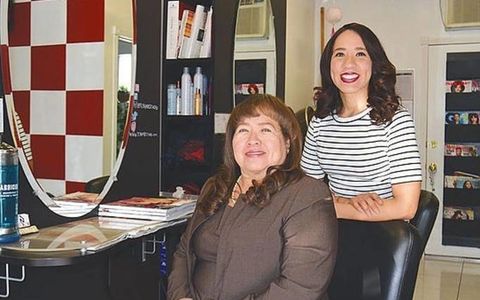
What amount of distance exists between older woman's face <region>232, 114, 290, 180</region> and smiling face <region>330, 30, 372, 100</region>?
0.97ft

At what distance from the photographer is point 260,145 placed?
1.65m

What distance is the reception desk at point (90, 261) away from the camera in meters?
1.45

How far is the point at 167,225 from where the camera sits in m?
1.90

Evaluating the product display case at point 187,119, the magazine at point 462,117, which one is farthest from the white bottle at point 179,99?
the magazine at point 462,117

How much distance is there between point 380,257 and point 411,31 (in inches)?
164

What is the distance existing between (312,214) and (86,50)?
104cm

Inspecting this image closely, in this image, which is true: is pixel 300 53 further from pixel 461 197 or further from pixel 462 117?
pixel 461 197

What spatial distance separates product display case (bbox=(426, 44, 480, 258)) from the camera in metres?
5.21

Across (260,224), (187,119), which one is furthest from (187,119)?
(260,224)

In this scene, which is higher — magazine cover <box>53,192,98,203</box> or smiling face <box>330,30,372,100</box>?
smiling face <box>330,30,372,100</box>

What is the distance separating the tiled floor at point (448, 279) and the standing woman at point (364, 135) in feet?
8.50

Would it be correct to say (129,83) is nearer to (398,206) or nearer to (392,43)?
(398,206)

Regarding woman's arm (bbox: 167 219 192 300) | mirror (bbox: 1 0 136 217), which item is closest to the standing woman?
woman's arm (bbox: 167 219 192 300)

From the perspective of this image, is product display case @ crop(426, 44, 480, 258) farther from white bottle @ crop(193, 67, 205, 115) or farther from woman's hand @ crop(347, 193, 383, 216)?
woman's hand @ crop(347, 193, 383, 216)
